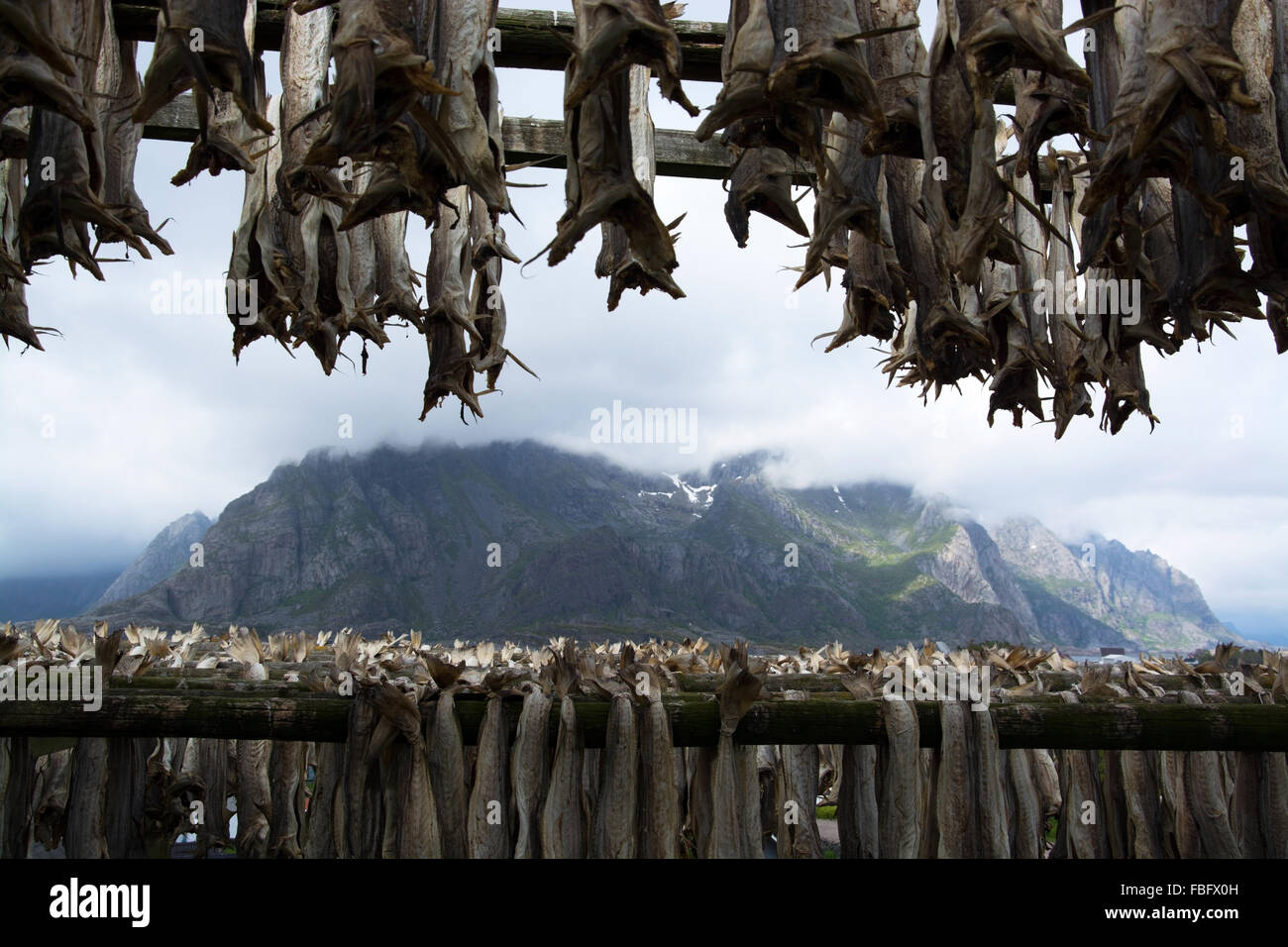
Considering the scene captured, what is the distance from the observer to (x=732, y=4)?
265cm

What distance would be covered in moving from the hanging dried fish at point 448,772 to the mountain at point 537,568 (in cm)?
6072

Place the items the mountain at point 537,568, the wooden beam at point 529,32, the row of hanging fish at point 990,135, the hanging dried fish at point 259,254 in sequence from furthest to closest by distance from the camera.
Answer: the mountain at point 537,568 → the hanging dried fish at point 259,254 → the wooden beam at point 529,32 → the row of hanging fish at point 990,135

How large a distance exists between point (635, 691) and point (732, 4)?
2338mm

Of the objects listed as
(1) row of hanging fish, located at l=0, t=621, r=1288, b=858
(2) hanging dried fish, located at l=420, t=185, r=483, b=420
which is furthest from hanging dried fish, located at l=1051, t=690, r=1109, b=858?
(2) hanging dried fish, located at l=420, t=185, r=483, b=420

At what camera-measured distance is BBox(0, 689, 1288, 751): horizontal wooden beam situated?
3.11 m

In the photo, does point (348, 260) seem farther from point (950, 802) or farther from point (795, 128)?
point (950, 802)

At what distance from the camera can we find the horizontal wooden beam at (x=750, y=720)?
311 centimetres

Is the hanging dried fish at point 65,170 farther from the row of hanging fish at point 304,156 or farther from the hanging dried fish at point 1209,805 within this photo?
the hanging dried fish at point 1209,805

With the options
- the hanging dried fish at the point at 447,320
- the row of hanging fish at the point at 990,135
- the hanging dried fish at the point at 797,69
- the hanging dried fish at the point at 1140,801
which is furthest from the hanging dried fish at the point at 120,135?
the hanging dried fish at the point at 1140,801

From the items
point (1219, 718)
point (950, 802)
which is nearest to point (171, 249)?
point (950, 802)

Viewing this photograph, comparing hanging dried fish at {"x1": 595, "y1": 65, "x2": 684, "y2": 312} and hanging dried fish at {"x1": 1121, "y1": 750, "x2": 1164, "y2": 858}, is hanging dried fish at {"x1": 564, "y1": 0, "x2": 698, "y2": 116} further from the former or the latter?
hanging dried fish at {"x1": 1121, "y1": 750, "x2": 1164, "y2": 858}

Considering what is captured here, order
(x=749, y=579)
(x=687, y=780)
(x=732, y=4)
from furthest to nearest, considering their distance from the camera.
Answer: (x=749, y=579) → (x=687, y=780) → (x=732, y=4)

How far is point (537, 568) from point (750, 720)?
103 meters

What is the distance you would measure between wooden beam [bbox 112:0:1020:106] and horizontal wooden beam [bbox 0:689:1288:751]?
2892 millimetres
